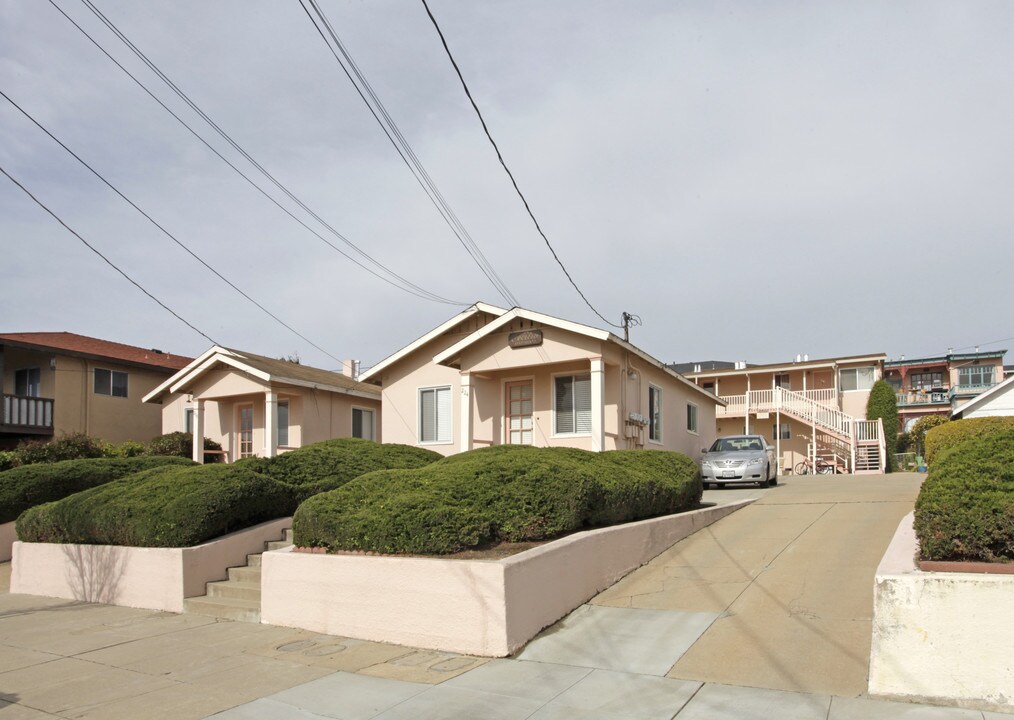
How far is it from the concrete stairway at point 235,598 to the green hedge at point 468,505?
1006 mm

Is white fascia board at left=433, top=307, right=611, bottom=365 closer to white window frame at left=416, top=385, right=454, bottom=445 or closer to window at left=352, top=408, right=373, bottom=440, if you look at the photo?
white window frame at left=416, top=385, right=454, bottom=445

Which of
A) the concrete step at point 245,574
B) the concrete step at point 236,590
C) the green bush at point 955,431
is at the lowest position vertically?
the concrete step at point 236,590

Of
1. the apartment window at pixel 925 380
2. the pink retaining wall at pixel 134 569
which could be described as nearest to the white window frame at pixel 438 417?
the pink retaining wall at pixel 134 569

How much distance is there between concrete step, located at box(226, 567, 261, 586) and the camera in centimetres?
1005

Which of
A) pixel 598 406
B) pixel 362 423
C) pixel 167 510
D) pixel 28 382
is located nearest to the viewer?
pixel 167 510

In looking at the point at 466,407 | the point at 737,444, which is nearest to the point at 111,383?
the point at 466,407

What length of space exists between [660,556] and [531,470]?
88.6 inches

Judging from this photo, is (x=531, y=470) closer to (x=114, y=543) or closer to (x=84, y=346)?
(x=114, y=543)

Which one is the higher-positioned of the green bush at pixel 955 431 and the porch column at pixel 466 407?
the porch column at pixel 466 407

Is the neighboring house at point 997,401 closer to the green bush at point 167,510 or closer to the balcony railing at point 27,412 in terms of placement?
the green bush at point 167,510

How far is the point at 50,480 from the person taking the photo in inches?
600

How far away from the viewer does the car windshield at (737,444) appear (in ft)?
67.7

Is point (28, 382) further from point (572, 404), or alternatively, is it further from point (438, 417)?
point (572, 404)

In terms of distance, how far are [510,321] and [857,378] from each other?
90.7 ft
